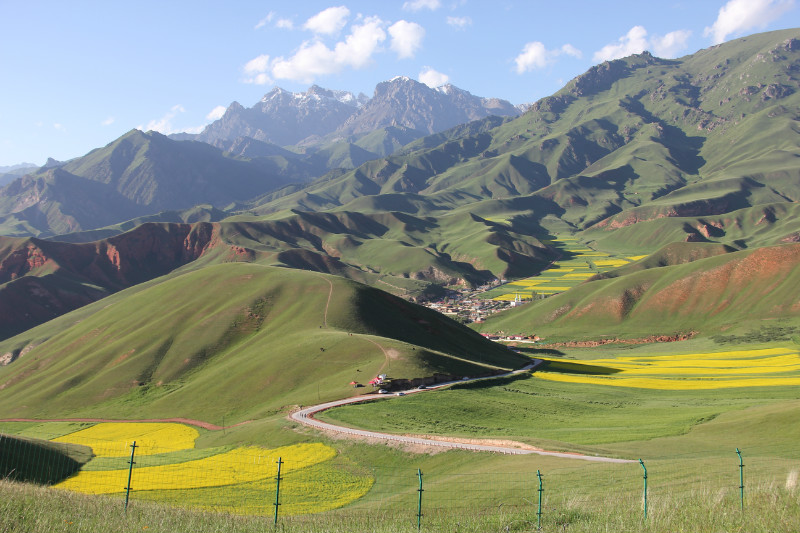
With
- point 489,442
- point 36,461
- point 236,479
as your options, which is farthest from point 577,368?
point 36,461

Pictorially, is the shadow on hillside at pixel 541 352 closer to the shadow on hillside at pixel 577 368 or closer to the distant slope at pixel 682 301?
the shadow on hillside at pixel 577 368

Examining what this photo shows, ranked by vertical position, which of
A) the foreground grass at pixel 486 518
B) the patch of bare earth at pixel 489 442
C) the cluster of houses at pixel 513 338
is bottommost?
the cluster of houses at pixel 513 338

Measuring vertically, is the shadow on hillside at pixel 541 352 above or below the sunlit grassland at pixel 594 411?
below

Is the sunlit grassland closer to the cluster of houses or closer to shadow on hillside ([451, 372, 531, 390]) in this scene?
shadow on hillside ([451, 372, 531, 390])

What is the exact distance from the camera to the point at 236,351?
105750mm

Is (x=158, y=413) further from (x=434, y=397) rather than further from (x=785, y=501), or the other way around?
(x=785, y=501)

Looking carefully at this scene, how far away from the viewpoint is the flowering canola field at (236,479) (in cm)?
3572

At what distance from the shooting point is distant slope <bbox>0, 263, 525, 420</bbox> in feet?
274

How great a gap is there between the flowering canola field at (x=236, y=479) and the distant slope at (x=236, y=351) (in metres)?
21.2

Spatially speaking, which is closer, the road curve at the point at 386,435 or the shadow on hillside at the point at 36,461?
the road curve at the point at 386,435

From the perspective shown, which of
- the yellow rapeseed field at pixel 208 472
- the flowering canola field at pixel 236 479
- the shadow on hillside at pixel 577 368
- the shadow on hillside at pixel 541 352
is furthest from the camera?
the shadow on hillside at pixel 541 352

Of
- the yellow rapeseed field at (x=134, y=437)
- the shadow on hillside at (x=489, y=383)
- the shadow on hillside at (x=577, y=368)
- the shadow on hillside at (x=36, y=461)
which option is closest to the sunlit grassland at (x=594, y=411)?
the shadow on hillside at (x=489, y=383)

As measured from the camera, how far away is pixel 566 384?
3388 inches

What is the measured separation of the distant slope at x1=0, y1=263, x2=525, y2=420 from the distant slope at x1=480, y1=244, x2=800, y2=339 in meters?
69.9
